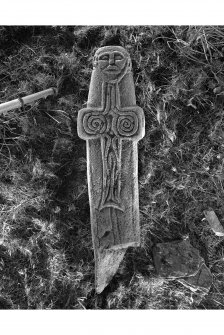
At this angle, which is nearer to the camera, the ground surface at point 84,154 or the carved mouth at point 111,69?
the carved mouth at point 111,69

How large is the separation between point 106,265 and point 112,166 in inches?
37.8

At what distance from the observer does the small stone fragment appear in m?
3.63

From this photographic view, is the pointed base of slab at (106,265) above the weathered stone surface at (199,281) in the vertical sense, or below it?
above

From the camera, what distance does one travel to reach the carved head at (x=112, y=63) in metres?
3.16

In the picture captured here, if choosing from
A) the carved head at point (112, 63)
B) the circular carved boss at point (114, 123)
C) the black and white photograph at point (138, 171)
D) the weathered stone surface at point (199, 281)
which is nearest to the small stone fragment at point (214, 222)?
the black and white photograph at point (138, 171)

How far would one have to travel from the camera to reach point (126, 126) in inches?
121

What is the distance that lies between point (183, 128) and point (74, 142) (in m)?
1.20

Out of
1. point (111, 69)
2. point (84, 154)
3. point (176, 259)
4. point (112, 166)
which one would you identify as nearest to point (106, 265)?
point (176, 259)

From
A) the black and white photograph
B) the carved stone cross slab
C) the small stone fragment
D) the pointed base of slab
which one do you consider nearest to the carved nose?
the carved stone cross slab

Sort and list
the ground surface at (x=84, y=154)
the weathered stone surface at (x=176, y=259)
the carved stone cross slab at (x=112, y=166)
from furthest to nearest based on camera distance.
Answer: the ground surface at (x=84, y=154), the weathered stone surface at (x=176, y=259), the carved stone cross slab at (x=112, y=166)

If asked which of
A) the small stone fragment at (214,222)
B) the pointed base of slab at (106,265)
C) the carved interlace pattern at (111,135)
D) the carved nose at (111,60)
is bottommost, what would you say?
the pointed base of slab at (106,265)

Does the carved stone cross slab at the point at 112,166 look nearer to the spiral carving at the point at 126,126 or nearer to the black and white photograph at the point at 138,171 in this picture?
the spiral carving at the point at 126,126

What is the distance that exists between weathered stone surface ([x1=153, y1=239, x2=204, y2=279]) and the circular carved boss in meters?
1.26

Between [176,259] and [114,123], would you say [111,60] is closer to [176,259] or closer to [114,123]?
[114,123]
